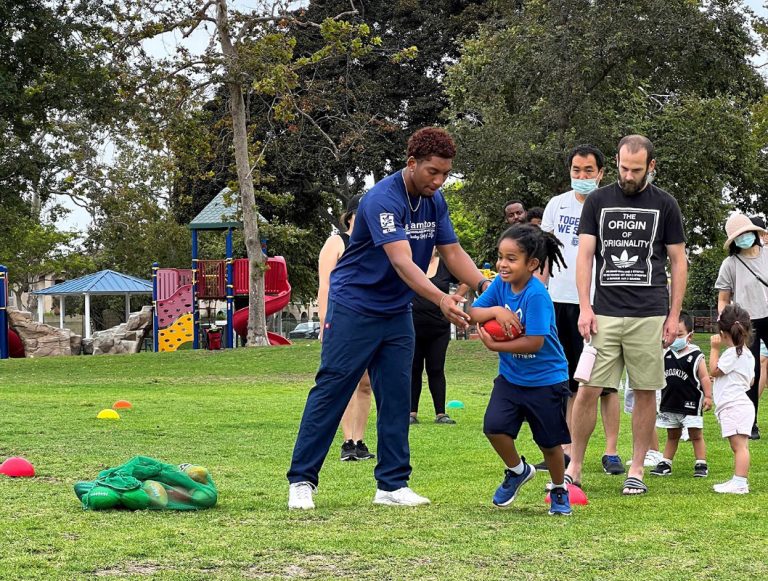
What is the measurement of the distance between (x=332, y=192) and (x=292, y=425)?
34879 mm

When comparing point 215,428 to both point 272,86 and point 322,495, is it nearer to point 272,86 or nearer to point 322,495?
point 322,495

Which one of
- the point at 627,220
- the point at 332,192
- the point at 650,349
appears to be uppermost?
the point at 332,192

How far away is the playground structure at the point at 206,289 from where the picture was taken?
1390 inches

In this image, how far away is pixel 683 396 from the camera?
765 cm

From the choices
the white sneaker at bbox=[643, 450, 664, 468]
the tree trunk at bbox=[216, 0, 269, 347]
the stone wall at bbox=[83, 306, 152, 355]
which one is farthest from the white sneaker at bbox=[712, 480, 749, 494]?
the stone wall at bbox=[83, 306, 152, 355]

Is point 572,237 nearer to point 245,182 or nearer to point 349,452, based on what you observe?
point 349,452

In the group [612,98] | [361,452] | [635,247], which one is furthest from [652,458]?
[612,98]

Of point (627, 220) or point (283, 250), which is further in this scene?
point (283, 250)

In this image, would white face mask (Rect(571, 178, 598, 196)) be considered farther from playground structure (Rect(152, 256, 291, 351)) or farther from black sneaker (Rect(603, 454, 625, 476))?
playground structure (Rect(152, 256, 291, 351))

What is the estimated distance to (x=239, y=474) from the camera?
24.2ft

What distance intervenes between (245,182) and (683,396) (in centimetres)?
2375

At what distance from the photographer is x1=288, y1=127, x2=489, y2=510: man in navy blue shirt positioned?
583cm

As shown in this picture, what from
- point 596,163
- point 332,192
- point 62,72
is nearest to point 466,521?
point 596,163

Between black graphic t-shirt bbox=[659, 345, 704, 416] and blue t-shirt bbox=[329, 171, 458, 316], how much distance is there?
2457 mm
